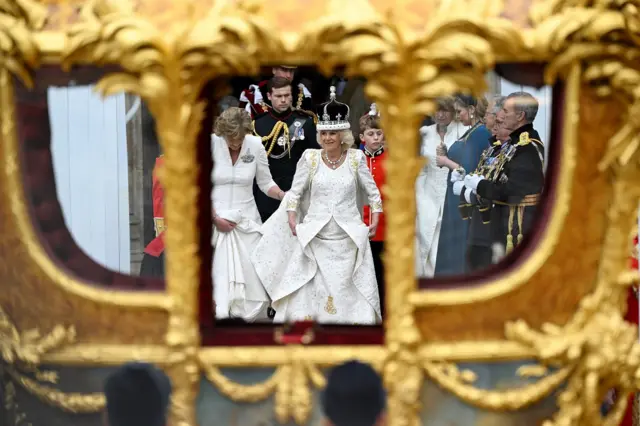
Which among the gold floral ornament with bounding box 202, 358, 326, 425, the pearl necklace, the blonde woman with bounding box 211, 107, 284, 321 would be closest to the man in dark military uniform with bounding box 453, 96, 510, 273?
the gold floral ornament with bounding box 202, 358, 326, 425

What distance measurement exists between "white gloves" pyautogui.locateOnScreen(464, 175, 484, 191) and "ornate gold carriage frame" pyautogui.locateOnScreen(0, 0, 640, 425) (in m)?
0.88

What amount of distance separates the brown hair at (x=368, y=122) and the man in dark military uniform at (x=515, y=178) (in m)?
1.07

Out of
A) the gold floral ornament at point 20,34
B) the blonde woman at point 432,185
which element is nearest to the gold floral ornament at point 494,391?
the blonde woman at point 432,185

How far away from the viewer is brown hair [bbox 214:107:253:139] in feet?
19.4

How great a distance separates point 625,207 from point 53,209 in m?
1.68

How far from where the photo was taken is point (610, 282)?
376cm

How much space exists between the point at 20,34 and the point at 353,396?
1.37 meters

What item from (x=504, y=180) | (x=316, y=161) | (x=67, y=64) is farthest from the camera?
(x=316, y=161)

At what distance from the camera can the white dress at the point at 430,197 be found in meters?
3.84

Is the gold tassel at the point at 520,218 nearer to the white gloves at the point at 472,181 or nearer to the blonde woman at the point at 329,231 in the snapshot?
the white gloves at the point at 472,181

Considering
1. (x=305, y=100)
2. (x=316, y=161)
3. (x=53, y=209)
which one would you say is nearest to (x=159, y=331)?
(x=53, y=209)

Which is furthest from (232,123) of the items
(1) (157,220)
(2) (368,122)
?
(1) (157,220)

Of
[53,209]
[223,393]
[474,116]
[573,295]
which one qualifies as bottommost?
[223,393]

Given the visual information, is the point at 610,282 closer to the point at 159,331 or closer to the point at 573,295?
the point at 573,295
